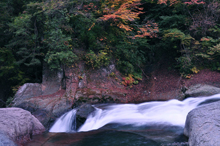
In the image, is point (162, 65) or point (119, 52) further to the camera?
point (162, 65)

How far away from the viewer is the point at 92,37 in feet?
36.1

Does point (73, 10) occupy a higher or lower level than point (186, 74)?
higher

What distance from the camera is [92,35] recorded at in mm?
11008

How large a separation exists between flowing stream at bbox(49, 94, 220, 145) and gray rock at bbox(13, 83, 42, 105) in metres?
2.77

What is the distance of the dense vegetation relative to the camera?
1003 cm

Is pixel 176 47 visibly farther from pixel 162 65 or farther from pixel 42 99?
pixel 42 99

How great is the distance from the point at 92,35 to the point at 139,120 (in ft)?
20.7

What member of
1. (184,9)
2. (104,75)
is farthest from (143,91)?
(184,9)

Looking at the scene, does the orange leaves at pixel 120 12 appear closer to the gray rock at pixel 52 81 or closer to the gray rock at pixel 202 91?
the gray rock at pixel 52 81

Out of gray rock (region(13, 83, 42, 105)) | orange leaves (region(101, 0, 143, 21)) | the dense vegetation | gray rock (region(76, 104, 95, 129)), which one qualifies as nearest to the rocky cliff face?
gray rock (region(13, 83, 42, 105))

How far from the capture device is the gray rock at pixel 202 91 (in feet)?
29.8

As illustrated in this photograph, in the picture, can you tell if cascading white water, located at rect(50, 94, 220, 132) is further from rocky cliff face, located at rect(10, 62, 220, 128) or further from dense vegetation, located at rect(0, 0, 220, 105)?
dense vegetation, located at rect(0, 0, 220, 105)

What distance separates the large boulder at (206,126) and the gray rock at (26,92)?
7.91 metres

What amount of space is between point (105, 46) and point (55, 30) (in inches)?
135
